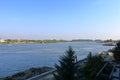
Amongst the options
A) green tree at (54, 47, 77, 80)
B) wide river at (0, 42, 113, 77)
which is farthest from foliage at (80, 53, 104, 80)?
wide river at (0, 42, 113, 77)

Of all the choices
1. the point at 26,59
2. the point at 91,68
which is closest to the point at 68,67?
the point at 91,68

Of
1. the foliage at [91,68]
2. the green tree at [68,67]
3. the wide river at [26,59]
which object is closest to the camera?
the foliage at [91,68]

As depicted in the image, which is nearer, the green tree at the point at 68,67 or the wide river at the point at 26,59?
the green tree at the point at 68,67

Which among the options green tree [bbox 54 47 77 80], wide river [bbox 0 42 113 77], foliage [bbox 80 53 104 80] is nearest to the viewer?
foliage [bbox 80 53 104 80]

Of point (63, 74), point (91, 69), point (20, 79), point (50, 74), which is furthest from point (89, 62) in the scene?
point (20, 79)

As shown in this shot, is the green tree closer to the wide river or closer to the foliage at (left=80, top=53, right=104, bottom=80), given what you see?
the foliage at (left=80, top=53, right=104, bottom=80)

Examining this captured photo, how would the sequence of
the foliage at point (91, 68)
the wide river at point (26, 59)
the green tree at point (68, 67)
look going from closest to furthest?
the foliage at point (91, 68)
the green tree at point (68, 67)
the wide river at point (26, 59)

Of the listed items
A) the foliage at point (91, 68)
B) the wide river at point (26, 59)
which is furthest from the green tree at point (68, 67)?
the wide river at point (26, 59)

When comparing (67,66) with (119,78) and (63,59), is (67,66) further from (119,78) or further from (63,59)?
(119,78)

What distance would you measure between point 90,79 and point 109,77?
1.48 metres

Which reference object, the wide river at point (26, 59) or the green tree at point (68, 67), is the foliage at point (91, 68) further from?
the wide river at point (26, 59)

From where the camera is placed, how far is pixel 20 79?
22469 mm

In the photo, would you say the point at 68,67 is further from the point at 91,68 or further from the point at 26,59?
the point at 26,59

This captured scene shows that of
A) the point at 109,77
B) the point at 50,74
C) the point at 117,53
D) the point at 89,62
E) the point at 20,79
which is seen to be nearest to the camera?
the point at 109,77
